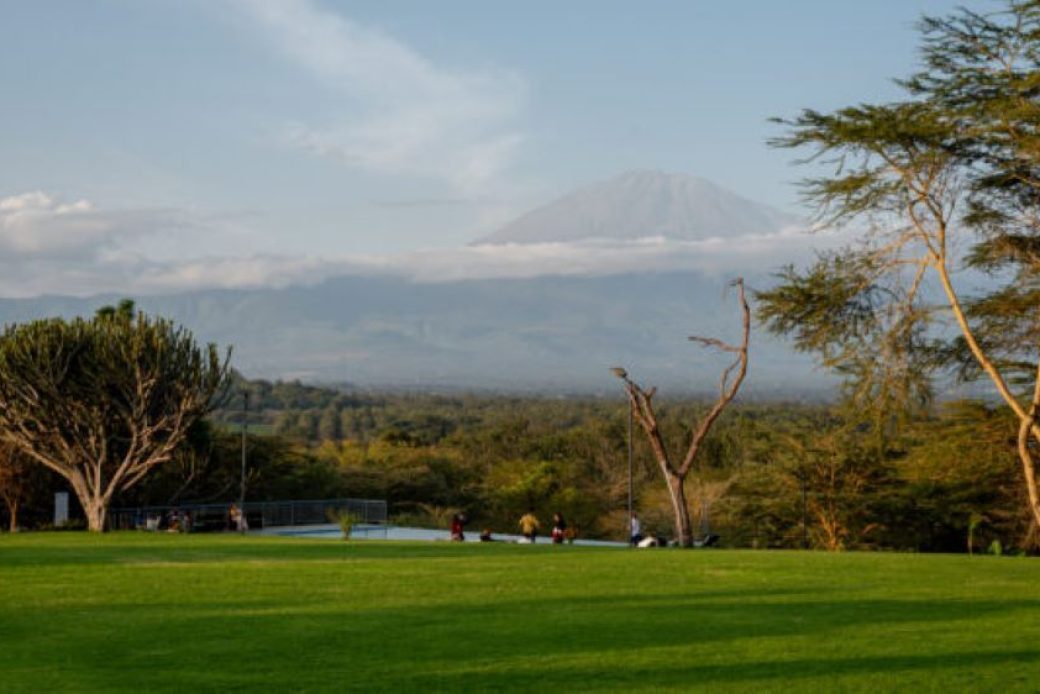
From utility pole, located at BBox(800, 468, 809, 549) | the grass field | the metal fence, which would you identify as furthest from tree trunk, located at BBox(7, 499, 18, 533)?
utility pole, located at BBox(800, 468, 809, 549)

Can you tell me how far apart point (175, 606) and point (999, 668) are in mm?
9833

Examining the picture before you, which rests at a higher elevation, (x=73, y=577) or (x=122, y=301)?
(x=122, y=301)

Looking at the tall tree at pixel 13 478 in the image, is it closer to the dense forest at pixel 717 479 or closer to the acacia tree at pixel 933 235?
the dense forest at pixel 717 479

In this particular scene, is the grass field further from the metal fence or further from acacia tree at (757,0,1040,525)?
the metal fence

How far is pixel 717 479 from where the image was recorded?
6625 cm

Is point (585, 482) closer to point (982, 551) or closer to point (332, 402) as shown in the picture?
point (982, 551)

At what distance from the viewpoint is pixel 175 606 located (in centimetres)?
1633

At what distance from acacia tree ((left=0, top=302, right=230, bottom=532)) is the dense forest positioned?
497 cm

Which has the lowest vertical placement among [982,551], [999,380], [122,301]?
[982,551]

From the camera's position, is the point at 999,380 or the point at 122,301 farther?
the point at 122,301

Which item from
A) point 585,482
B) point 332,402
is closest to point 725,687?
point 585,482

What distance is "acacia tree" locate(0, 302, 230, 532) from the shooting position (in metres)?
38.5

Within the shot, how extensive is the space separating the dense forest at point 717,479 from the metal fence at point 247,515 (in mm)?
2734

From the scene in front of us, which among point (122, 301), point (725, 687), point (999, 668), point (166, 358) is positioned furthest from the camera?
point (122, 301)
